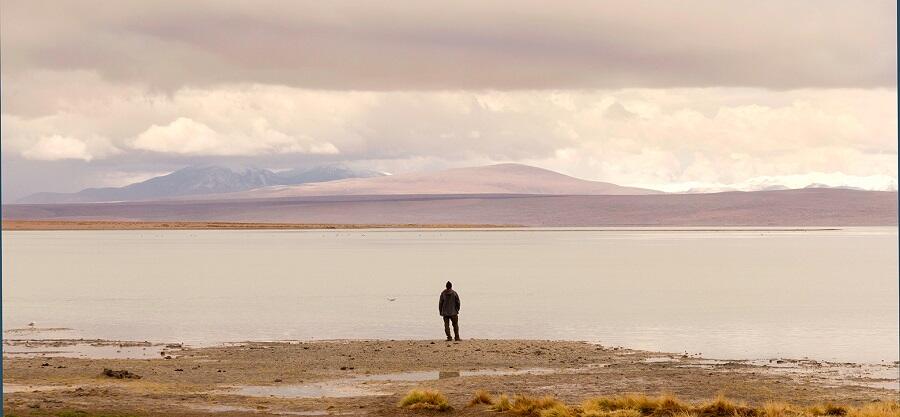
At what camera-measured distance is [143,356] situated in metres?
29.2

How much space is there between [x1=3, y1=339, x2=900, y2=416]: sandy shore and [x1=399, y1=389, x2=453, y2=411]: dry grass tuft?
0.22m

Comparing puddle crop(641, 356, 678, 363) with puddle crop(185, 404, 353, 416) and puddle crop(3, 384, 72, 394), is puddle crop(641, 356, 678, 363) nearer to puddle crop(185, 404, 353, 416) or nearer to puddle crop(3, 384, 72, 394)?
puddle crop(185, 404, 353, 416)

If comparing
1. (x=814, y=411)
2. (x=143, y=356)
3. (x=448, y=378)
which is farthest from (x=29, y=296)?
(x=814, y=411)

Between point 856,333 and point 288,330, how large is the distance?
1691 centimetres

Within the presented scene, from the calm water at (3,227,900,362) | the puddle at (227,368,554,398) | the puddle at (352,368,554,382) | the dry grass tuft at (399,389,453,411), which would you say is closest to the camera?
the dry grass tuft at (399,389,453,411)

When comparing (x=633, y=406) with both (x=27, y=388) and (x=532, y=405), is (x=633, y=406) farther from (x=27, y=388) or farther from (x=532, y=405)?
(x=27, y=388)

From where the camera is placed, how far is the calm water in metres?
35.3

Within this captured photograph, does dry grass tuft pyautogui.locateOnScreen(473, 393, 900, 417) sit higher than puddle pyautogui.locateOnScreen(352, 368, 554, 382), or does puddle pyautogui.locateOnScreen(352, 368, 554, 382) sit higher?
dry grass tuft pyautogui.locateOnScreen(473, 393, 900, 417)

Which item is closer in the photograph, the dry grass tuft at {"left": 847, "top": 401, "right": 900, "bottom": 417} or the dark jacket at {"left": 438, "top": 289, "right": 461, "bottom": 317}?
the dry grass tuft at {"left": 847, "top": 401, "right": 900, "bottom": 417}

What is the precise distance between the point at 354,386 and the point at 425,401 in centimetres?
381

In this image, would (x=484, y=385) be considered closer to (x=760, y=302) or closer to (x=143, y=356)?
(x=143, y=356)

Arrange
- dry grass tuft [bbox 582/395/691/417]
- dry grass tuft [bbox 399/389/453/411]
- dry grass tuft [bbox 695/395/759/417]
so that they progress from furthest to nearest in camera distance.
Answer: dry grass tuft [bbox 399/389/453/411] < dry grass tuft [bbox 695/395/759/417] < dry grass tuft [bbox 582/395/691/417]

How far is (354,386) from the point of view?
23719mm

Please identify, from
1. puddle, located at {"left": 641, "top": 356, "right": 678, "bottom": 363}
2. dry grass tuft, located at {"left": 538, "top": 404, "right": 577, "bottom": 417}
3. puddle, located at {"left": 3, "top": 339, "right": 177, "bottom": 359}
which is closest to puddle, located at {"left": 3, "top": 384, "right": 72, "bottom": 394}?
puddle, located at {"left": 3, "top": 339, "right": 177, "bottom": 359}
